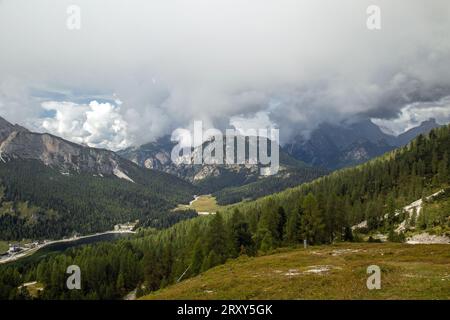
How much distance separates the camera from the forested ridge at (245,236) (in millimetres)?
87812

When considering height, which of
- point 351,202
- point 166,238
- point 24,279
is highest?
point 351,202

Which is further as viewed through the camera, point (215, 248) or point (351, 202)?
point (351, 202)

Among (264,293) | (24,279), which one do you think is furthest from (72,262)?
(264,293)

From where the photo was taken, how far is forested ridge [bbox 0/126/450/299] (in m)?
87.8

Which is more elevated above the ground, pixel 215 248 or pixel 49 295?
pixel 215 248

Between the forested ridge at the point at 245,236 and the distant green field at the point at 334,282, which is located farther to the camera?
the forested ridge at the point at 245,236

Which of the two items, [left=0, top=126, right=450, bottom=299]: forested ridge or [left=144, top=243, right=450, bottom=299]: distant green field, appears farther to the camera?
[left=0, top=126, right=450, bottom=299]: forested ridge

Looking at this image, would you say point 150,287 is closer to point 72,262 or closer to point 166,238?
point 72,262

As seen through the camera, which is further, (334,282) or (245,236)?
(245,236)

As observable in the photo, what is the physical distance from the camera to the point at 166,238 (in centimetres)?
19388

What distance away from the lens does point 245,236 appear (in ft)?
300
